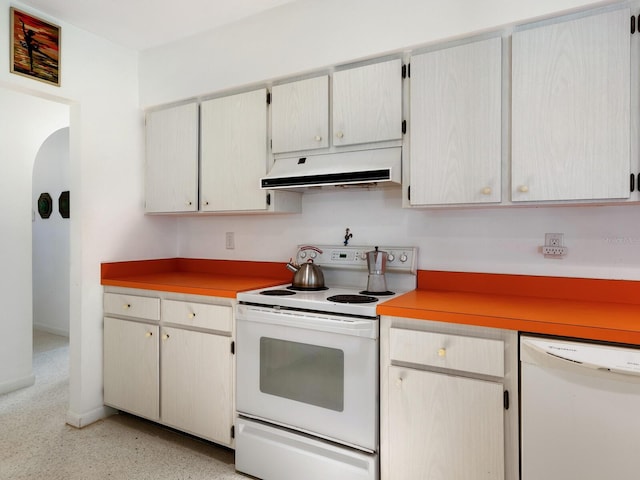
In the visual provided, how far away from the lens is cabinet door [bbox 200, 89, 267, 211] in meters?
2.45

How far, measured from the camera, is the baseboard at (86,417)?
2.58m

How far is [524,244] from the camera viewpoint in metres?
2.01

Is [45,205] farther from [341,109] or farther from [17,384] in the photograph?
[341,109]

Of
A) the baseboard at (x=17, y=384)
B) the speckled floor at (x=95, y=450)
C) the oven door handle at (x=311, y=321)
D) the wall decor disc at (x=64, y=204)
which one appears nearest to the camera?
the oven door handle at (x=311, y=321)

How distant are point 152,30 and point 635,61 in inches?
105

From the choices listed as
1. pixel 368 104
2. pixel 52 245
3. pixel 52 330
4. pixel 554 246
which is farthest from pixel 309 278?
pixel 52 330

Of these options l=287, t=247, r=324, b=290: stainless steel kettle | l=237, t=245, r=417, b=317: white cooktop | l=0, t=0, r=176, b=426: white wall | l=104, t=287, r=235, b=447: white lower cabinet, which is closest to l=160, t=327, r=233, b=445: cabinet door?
l=104, t=287, r=235, b=447: white lower cabinet

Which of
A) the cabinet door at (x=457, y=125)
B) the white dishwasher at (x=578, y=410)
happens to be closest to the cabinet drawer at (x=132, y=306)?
the cabinet door at (x=457, y=125)

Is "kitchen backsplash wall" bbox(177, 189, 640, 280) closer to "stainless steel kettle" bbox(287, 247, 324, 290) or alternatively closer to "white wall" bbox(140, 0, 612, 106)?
"stainless steel kettle" bbox(287, 247, 324, 290)

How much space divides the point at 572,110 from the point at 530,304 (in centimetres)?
82

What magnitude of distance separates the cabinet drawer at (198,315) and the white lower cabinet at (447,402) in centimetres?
90

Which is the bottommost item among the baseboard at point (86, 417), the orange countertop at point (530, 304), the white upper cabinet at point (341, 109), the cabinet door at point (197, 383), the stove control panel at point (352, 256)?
the baseboard at point (86, 417)

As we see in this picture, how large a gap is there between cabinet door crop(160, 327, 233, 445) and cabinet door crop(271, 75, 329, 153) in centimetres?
116

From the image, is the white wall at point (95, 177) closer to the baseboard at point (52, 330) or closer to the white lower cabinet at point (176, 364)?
the white lower cabinet at point (176, 364)
